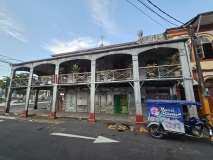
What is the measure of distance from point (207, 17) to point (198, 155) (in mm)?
11563

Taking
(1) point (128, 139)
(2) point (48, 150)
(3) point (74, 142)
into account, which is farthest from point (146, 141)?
(2) point (48, 150)

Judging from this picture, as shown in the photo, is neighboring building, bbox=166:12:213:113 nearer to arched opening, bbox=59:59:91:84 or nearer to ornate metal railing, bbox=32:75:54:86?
arched opening, bbox=59:59:91:84

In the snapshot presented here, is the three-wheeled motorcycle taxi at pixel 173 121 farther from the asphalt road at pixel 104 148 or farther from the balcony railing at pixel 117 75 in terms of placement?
the balcony railing at pixel 117 75

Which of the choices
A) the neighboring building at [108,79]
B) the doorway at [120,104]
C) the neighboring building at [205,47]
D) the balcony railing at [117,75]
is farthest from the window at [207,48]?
the doorway at [120,104]

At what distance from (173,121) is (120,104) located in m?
7.56

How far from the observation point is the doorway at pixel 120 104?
12.3 meters

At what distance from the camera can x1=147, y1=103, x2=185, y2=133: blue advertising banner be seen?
505cm

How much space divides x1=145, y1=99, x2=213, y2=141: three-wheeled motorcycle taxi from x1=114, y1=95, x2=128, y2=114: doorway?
657 centimetres

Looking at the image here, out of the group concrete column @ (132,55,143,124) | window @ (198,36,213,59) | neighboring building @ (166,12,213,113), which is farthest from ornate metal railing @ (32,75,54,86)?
window @ (198,36,213,59)

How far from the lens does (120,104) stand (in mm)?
12484

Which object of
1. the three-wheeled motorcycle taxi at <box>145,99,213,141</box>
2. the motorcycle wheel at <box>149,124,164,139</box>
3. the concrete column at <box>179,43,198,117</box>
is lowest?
the motorcycle wheel at <box>149,124,164,139</box>

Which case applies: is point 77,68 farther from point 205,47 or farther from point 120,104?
point 205,47

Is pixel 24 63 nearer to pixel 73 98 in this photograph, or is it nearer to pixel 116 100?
pixel 73 98

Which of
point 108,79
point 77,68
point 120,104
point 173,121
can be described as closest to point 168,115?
point 173,121
